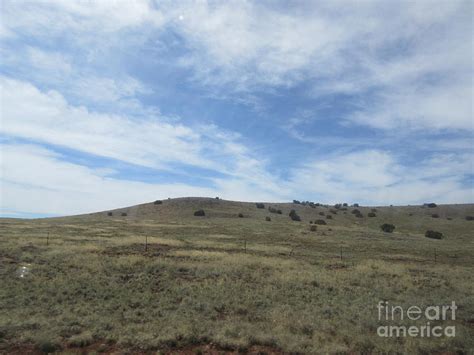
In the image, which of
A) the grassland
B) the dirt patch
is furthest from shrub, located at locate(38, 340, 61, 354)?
the dirt patch

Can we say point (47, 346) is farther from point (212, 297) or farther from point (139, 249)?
point (139, 249)

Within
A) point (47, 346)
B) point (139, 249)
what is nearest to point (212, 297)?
point (47, 346)

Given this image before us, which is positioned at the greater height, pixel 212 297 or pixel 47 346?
pixel 212 297

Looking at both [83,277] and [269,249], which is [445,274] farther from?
[83,277]

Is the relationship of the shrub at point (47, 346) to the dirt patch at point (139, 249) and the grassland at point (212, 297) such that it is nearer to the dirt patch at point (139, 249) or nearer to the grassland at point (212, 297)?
the grassland at point (212, 297)

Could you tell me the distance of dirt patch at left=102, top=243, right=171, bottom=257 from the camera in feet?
88.4

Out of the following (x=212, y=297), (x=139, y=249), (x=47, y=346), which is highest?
(x=139, y=249)

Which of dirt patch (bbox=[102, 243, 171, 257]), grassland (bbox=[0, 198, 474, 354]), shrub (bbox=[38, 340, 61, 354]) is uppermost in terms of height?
dirt patch (bbox=[102, 243, 171, 257])

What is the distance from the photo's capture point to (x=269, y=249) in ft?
107

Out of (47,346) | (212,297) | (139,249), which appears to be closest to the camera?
(47,346)

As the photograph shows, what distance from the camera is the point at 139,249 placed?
95.8 feet

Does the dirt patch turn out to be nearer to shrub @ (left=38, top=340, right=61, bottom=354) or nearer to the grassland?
the grassland

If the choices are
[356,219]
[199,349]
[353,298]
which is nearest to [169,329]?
[199,349]

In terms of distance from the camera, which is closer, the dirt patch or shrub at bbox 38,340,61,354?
shrub at bbox 38,340,61,354
